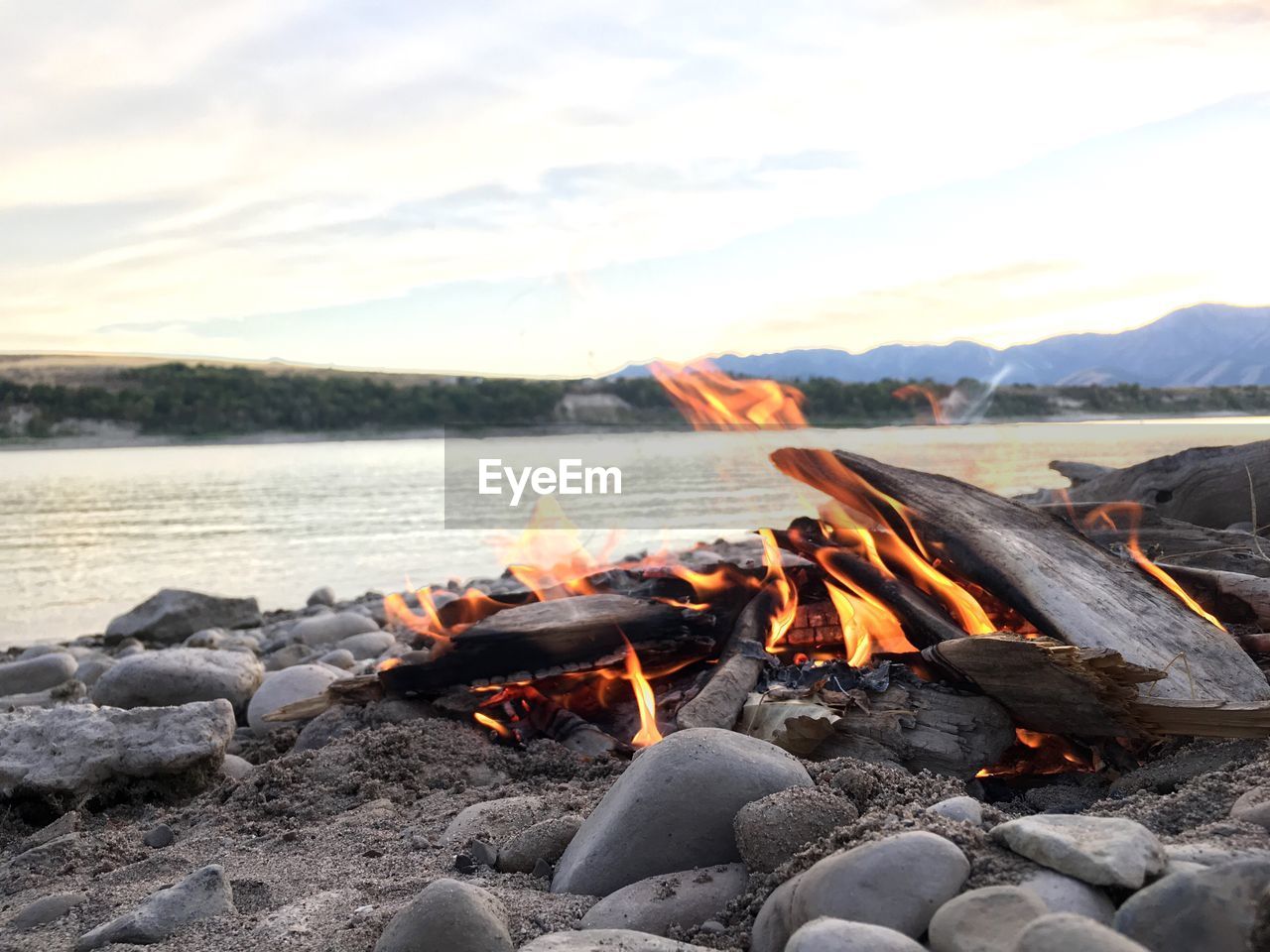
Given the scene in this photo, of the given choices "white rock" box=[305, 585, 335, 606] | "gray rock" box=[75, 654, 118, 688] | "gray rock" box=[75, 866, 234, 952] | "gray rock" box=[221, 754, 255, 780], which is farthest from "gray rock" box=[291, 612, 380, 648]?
"gray rock" box=[75, 866, 234, 952]

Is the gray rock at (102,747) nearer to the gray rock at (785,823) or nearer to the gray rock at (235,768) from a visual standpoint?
the gray rock at (235,768)

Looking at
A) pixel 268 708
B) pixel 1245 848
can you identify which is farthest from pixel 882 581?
pixel 268 708

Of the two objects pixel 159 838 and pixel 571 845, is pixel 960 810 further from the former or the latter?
pixel 159 838

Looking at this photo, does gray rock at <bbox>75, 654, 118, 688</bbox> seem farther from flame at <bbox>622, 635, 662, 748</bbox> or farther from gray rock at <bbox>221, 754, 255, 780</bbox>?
flame at <bbox>622, 635, 662, 748</bbox>

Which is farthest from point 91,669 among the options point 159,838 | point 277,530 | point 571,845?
point 277,530

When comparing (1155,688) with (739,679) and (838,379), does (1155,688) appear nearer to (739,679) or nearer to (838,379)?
(739,679)

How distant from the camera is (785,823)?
103 inches

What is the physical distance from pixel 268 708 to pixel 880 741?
3.63m

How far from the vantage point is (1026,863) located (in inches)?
82.7

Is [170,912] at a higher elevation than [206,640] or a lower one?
higher

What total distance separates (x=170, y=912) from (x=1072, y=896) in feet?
7.93

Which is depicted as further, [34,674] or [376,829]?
[34,674]

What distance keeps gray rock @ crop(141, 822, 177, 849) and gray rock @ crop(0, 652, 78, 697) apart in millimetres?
3698

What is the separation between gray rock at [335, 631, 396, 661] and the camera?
25.7ft
